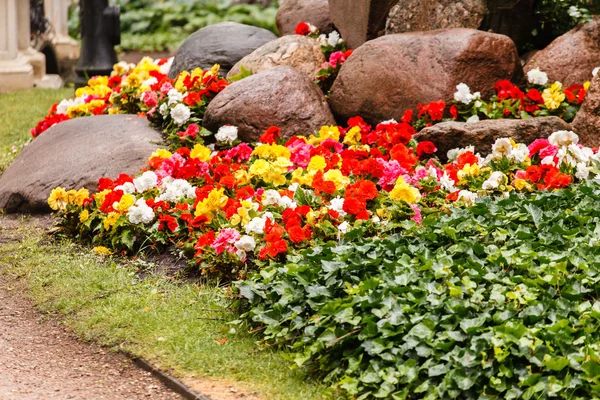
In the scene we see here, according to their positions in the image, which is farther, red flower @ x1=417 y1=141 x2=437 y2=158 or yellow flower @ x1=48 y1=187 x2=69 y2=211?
red flower @ x1=417 y1=141 x2=437 y2=158

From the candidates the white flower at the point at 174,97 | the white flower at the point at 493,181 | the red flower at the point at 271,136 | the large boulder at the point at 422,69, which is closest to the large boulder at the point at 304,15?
the large boulder at the point at 422,69

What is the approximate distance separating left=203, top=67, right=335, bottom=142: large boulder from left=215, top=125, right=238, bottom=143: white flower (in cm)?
10

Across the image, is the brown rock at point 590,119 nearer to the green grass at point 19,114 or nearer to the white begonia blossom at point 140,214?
the white begonia blossom at point 140,214

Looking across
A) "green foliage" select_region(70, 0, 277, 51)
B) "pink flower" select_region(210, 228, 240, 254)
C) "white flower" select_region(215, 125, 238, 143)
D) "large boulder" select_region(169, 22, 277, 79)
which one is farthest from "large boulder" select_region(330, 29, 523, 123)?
"green foliage" select_region(70, 0, 277, 51)

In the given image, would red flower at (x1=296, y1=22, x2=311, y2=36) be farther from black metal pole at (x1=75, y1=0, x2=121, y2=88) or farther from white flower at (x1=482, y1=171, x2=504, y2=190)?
black metal pole at (x1=75, y1=0, x2=121, y2=88)

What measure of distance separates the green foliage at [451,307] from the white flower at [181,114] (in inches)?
110

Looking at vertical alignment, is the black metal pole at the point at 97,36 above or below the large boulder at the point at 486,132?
below

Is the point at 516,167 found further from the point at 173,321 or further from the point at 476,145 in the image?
the point at 173,321

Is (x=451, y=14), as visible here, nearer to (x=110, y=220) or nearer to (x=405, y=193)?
(x=405, y=193)

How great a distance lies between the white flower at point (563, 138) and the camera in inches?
251

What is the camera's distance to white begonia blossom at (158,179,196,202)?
623cm

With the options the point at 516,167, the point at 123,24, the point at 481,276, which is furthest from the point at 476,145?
the point at 123,24

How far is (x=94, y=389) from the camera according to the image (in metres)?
4.25

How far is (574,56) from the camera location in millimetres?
7840
